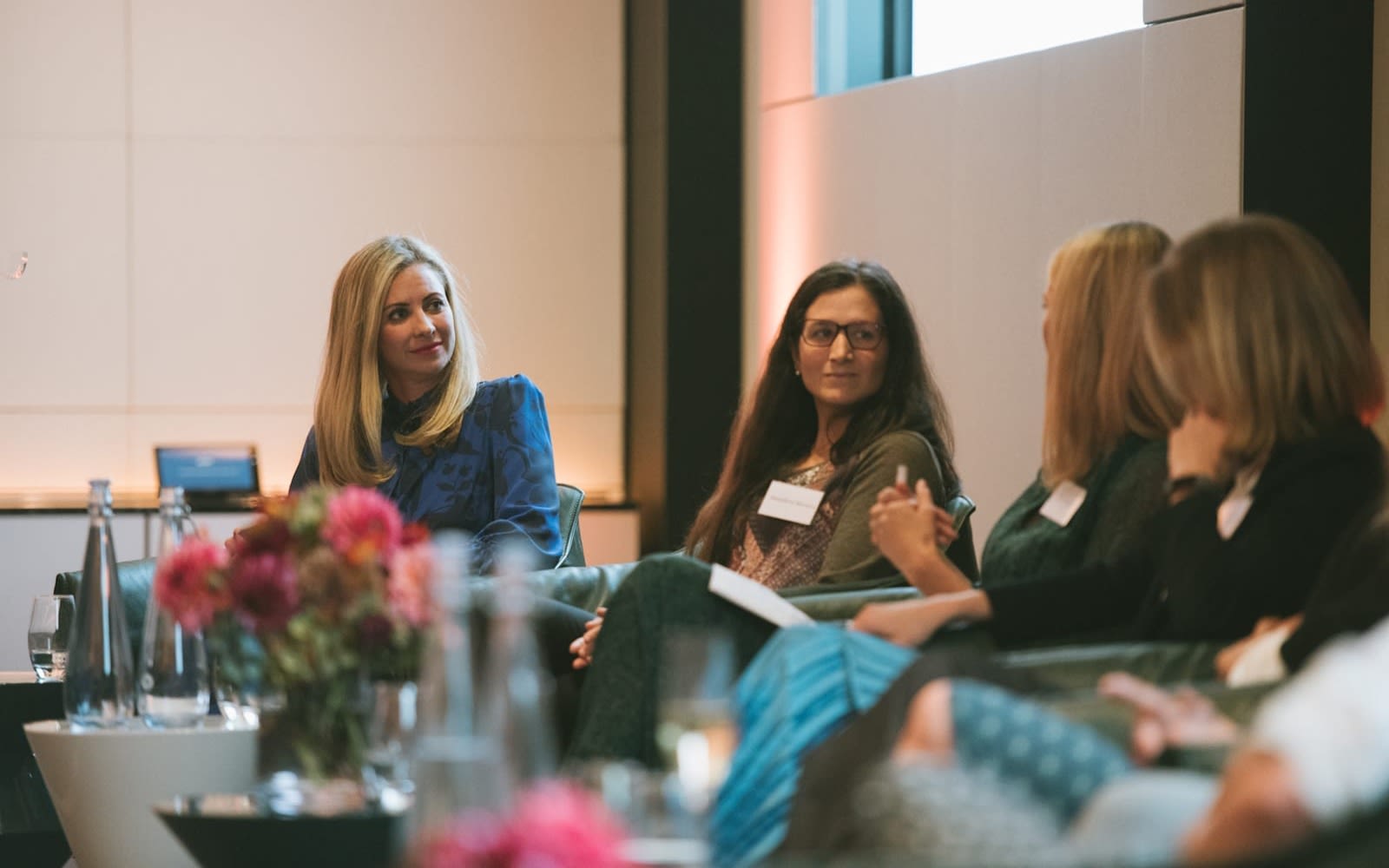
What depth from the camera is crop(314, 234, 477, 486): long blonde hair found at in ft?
13.6

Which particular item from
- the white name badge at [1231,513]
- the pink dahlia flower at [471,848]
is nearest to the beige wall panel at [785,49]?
the white name badge at [1231,513]

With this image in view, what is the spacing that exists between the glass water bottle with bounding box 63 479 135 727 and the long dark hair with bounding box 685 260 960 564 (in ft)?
5.08

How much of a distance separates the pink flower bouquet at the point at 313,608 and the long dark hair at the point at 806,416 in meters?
1.70

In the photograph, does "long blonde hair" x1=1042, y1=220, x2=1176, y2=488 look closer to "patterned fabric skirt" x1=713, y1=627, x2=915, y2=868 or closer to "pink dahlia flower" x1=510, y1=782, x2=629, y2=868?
"patterned fabric skirt" x1=713, y1=627, x2=915, y2=868

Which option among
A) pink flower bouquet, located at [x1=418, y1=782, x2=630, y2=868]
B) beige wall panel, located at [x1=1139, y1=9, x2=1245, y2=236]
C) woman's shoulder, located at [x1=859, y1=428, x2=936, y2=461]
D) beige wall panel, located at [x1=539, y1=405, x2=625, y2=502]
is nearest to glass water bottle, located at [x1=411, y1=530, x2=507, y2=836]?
pink flower bouquet, located at [x1=418, y1=782, x2=630, y2=868]

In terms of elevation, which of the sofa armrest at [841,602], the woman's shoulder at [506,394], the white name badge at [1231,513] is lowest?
the sofa armrest at [841,602]

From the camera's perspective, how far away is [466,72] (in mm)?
6648

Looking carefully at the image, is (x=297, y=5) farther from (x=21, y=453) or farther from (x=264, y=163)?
(x=21, y=453)

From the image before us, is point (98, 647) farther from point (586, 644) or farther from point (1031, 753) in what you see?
point (1031, 753)

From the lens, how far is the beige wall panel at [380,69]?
21.3 ft

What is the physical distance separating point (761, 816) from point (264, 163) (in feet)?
16.0

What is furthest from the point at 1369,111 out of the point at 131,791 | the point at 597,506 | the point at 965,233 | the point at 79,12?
the point at 79,12

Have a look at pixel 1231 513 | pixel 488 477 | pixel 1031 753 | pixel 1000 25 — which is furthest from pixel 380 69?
pixel 1031 753

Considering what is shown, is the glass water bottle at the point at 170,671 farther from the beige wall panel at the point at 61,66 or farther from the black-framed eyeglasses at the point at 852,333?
the beige wall panel at the point at 61,66
